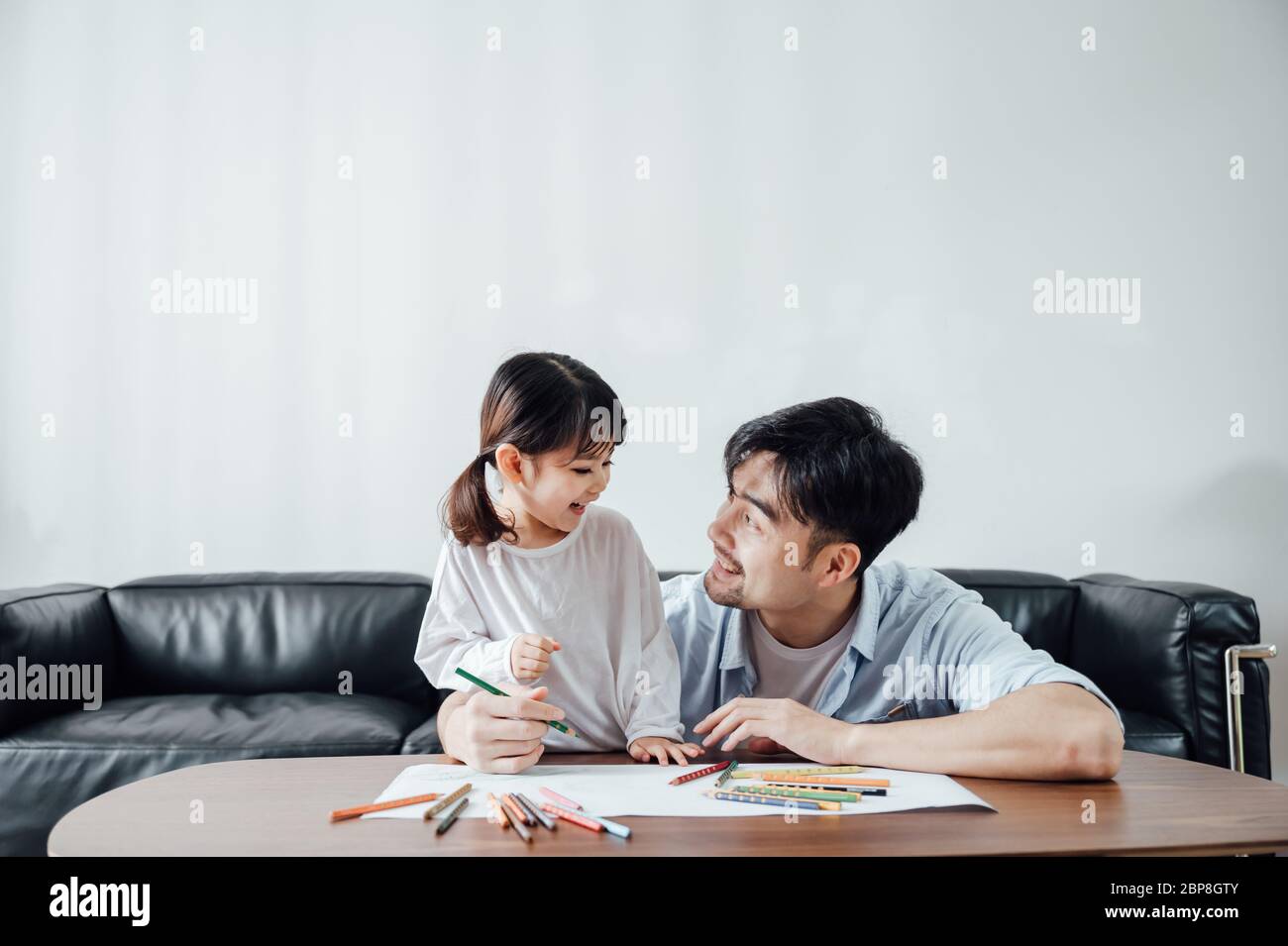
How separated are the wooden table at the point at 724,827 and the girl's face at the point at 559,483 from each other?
530 mm

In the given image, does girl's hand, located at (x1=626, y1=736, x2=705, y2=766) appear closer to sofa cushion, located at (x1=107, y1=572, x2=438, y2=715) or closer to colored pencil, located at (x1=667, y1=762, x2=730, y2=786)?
colored pencil, located at (x1=667, y1=762, x2=730, y2=786)

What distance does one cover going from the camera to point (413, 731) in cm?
243

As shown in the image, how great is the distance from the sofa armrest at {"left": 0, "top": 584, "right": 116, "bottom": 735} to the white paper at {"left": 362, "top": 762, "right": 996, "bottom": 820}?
1.82 meters

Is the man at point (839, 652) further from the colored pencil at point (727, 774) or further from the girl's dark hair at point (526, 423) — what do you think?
the girl's dark hair at point (526, 423)

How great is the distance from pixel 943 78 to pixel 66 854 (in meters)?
A: 3.34

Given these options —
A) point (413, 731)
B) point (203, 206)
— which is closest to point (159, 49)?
point (203, 206)

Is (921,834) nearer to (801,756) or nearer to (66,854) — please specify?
(801,756)

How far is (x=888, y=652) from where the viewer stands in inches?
65.4

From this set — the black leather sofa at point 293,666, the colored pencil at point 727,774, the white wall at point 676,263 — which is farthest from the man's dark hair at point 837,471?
the white wall at point 676,263

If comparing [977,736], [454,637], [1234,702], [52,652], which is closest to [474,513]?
[454,637]

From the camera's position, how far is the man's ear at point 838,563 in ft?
5.18

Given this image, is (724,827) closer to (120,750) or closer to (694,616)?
(694,616)

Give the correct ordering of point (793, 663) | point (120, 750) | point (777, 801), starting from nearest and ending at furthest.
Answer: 1. point (777, 801)
2. point (793, 663)
3. point (120, 750)

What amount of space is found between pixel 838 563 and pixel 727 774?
54 centimetres
